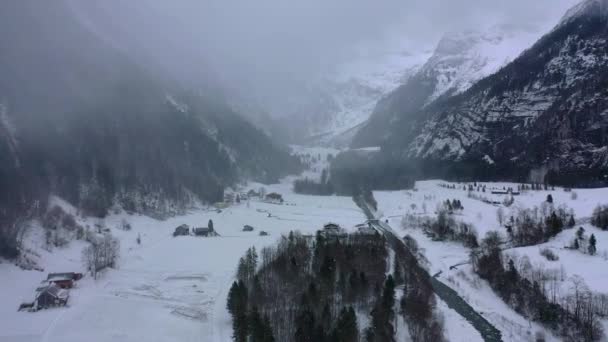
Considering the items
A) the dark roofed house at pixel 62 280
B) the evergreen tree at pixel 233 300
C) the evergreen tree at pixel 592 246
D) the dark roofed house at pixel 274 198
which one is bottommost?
the evergreen tree at pixel 233 300

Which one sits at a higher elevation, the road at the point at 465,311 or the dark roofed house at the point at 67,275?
the dark roofed house at the point at 67,275

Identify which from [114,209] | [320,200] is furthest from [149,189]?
[320,200]

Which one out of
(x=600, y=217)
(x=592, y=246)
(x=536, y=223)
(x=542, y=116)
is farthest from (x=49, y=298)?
(x=542, y=116)

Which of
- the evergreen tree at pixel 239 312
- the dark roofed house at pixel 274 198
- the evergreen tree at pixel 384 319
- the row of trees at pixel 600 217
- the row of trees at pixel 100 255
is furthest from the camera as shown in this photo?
the dark roofed house at pixel 274 198

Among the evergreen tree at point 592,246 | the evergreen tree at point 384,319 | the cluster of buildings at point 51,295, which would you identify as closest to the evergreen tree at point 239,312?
the evergreen tree at point 384,319

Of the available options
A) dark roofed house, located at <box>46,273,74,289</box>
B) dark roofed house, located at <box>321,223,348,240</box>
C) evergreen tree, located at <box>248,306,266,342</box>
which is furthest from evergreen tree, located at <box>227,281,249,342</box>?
dark roofed house, located at <box>321,223,348,240</box>

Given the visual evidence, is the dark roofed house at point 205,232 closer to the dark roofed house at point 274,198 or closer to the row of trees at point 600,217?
the dark roofed house at point 274,198

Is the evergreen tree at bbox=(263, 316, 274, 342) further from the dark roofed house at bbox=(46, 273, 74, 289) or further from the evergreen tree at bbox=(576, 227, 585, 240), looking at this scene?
the evergreen tree at bbox=(576, 227, 585, 240)
